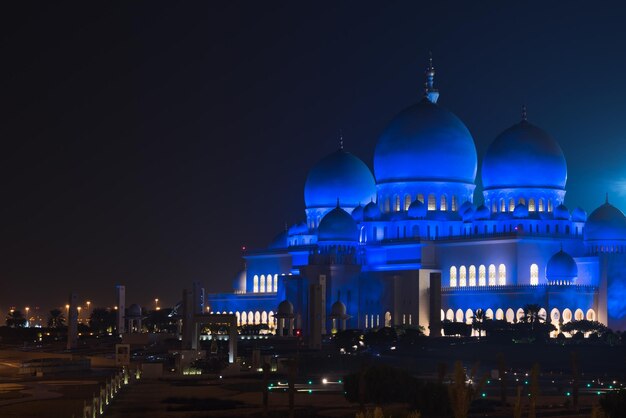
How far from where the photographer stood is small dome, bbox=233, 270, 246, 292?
362 feet

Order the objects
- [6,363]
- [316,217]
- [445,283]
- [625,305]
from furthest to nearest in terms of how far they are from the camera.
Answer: [316,217], [445,283], [625,305], [6,363]

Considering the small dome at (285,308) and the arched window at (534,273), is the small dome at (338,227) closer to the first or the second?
the small dome at (285,308)

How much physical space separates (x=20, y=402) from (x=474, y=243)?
151ft

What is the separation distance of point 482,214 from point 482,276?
169 inches

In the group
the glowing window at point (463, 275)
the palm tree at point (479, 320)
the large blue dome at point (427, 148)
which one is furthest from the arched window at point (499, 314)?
the large blue dome at point (427, 148)

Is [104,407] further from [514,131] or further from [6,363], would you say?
[514,131]

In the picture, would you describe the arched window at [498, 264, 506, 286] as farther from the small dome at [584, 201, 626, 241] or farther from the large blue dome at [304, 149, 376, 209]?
the large blue dome at [304, 149, 376, 209]

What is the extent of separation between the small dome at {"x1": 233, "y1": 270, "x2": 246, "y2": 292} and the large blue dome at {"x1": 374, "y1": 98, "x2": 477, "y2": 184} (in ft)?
70.1

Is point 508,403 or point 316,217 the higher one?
point 316,217

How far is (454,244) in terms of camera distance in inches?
3460

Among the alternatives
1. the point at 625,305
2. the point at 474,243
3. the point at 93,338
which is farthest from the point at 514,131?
the point at 93,338

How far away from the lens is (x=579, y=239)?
86.4 meters

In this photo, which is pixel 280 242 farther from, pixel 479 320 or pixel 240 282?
A: pixel 479 320

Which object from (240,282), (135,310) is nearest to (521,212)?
(240,282)
